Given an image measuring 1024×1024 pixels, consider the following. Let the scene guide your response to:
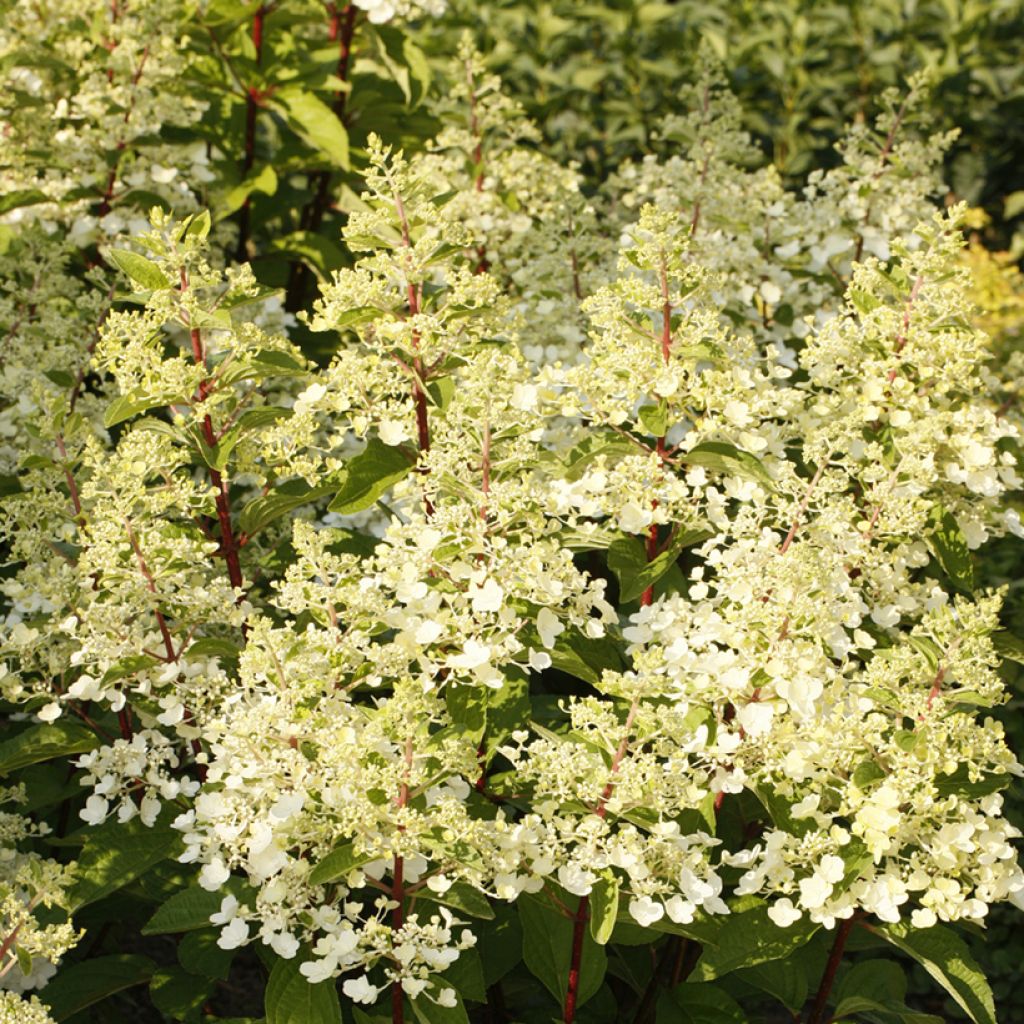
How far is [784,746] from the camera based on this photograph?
1759 mm

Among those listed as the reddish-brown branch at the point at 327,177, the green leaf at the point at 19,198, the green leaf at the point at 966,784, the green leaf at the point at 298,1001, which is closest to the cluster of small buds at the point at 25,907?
the green leaf at the point at 298,1001

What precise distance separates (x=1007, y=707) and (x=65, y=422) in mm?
2552

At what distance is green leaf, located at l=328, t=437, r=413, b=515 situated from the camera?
1.90 meters

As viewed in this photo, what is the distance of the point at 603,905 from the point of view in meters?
1.65

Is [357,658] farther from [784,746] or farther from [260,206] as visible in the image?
[260,206]

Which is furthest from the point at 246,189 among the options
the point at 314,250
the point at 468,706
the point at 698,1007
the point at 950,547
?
the point at 698,1007

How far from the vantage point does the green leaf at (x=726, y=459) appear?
1.95 meters

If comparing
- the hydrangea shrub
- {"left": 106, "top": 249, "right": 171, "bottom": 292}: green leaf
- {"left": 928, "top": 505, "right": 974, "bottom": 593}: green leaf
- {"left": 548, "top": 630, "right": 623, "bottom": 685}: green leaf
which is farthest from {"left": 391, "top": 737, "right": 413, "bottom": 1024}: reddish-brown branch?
{"left": 928, "top": 505, "right": 974, "bottom": 593}: green leaf

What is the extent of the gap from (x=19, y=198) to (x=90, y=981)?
1637mm

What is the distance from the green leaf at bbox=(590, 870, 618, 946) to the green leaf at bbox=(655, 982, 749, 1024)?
14.8 inches

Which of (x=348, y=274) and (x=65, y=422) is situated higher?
(x=348, y=274)

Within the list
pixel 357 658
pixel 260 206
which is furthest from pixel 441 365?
pixel 260 206

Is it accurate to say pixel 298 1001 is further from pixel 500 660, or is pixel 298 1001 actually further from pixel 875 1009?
pixel 875 1009

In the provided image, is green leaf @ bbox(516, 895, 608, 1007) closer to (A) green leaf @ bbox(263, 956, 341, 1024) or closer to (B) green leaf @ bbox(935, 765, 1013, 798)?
(A) green leaf @ bbox(263, 956, 341, 1024)
